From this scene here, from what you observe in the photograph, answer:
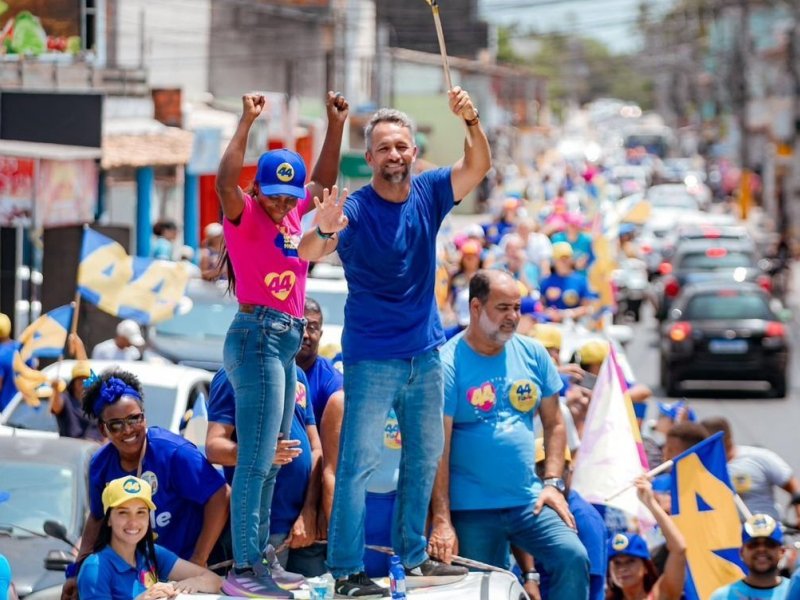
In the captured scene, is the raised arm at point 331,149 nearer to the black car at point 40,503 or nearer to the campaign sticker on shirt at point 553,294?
the black car at point 40,503

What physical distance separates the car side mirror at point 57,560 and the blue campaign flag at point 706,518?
3.13 meters

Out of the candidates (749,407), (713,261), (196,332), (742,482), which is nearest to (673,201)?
(713,261)

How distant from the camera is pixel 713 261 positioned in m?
31.1

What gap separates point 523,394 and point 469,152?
1.42 metres

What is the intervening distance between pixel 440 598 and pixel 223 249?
5.80 ft

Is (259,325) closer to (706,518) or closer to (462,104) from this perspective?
(462,104)

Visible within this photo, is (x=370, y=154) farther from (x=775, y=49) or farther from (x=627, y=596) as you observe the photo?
(x=775, y=49)

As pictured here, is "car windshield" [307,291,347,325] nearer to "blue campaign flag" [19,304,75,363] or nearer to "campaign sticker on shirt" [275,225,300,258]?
"blue campaign flag" [19,304,75,363]

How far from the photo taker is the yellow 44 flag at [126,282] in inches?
535

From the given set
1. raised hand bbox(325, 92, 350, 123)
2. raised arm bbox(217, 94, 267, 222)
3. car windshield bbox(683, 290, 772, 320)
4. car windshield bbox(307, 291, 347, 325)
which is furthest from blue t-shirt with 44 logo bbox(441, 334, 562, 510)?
car windshield bbox(683, 290, 772, 320)

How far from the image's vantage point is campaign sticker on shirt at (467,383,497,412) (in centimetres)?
779

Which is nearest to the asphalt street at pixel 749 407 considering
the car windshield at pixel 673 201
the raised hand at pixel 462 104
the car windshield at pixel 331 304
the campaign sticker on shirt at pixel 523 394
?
the car windshield at pixel 331 304

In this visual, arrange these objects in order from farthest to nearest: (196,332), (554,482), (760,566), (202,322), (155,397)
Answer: (202,322) → (196,332) → (155,397) → (760,566) → (554,482)

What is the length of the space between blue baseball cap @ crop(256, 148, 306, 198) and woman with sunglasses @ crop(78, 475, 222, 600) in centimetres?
122
